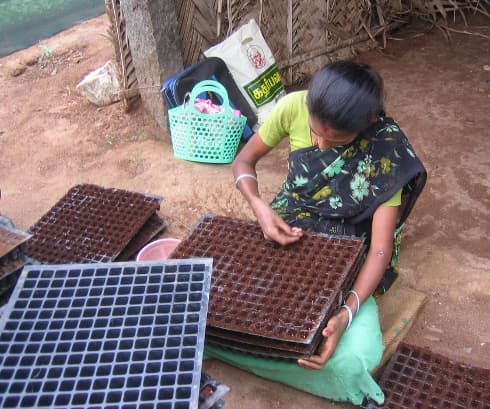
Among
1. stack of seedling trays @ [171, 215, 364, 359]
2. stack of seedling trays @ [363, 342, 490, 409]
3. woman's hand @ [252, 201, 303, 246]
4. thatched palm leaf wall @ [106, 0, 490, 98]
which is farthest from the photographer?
thatched palm leaf wall @ [106, 0, 490, 98]

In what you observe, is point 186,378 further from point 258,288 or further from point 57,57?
point 57,57

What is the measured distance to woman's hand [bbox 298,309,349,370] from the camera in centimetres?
192

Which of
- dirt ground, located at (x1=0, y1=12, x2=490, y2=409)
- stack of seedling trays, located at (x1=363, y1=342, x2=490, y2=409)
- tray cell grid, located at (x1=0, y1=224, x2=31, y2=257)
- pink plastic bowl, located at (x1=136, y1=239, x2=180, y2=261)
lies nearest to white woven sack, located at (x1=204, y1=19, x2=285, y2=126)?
dirt ground, located at (x1=0, y1=12, x2=490, y2=409)

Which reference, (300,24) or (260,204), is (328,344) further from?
(300,24)

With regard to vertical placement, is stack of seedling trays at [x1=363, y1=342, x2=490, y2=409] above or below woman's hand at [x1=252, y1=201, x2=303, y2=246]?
below

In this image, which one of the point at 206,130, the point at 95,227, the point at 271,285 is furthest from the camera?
the point at 206,130

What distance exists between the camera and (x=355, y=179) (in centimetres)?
222

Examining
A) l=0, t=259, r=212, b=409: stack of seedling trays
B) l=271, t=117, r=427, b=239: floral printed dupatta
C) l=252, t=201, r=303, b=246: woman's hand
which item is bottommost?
l=252, t=201, r=303, b=246: woman's hand

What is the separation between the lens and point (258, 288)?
6.83 ft

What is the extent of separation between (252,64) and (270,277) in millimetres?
2568

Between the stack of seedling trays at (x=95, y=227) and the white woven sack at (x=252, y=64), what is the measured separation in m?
A: 1.53

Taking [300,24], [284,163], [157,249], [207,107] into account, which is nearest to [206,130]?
[207,107]

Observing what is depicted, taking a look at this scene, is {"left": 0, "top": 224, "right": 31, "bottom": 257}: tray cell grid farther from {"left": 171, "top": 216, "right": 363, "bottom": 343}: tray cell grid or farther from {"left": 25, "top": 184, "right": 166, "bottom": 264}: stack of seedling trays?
{"left": 171, "top": 216, "right": 363, "bottom": 343}: tray cell grid

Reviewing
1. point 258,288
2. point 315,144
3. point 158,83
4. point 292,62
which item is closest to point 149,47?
point 158,83
